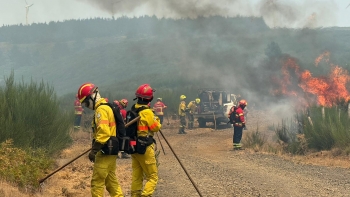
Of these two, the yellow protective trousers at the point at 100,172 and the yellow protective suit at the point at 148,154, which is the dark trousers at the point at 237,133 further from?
the yellow protective trousers at the point at 100,172

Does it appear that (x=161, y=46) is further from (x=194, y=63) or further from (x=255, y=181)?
(x=255, y=181)

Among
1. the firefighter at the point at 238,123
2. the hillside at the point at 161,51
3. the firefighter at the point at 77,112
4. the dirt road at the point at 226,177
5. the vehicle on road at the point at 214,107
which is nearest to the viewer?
the dirt road at the point at 226,177

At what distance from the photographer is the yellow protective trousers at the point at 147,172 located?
771 cm

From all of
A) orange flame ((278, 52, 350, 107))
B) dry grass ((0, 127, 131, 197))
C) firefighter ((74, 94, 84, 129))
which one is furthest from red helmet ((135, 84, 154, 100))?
orange flame ((278, 52, 350, 107))

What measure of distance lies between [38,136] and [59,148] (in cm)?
87

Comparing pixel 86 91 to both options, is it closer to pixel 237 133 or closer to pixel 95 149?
pixel 95 149

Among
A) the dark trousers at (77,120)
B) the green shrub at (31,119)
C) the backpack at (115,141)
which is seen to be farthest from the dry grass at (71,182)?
the dark trousers at (77,120)

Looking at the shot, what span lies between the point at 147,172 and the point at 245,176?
4.57 m

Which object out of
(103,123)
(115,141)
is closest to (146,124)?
(115,141)

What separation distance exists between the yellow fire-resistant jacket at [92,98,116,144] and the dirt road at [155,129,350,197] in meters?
3.05

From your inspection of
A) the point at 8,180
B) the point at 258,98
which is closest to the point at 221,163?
the point at 8,180

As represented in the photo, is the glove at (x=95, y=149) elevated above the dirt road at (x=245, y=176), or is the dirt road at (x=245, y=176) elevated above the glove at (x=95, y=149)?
the glove at (x=95, y=149)

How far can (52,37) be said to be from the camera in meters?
139

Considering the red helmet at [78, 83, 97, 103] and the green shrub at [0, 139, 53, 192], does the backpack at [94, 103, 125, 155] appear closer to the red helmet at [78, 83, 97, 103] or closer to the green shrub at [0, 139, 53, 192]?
the red helmet at [78, 83, 97, 103]
